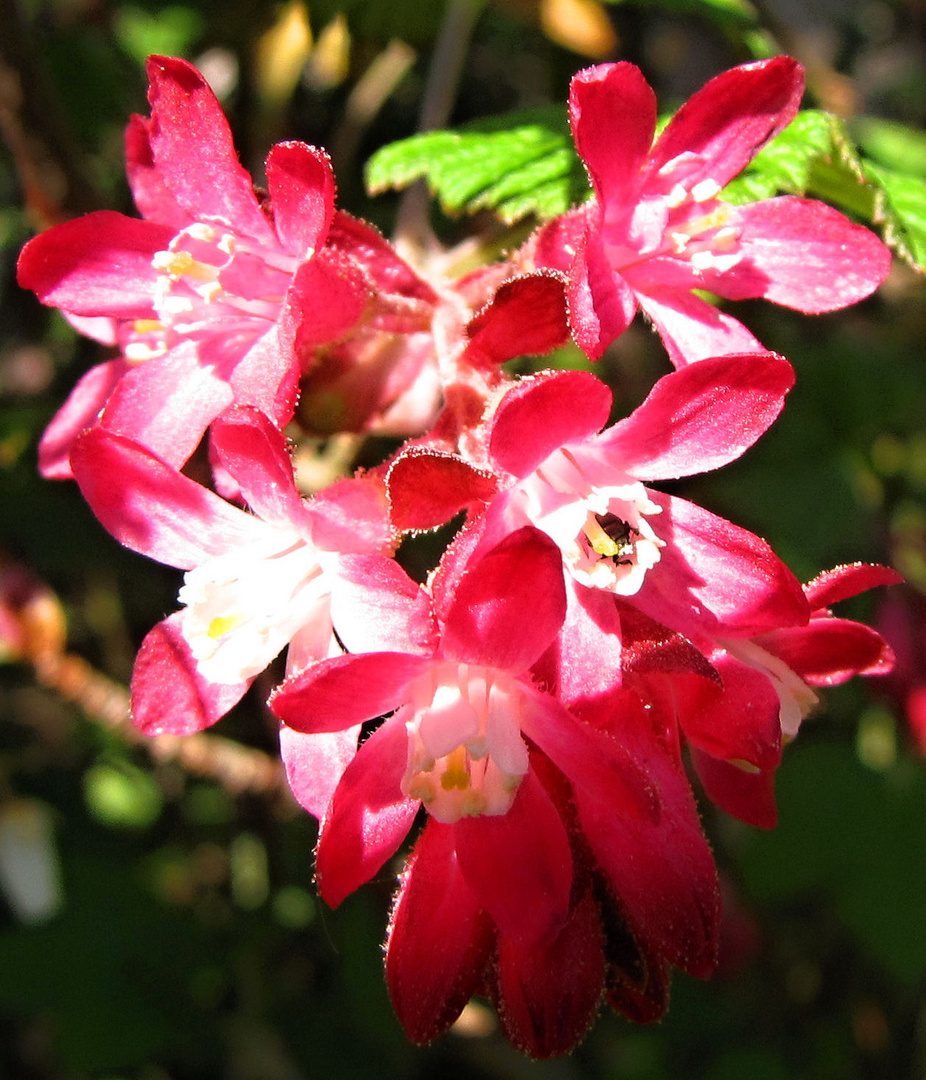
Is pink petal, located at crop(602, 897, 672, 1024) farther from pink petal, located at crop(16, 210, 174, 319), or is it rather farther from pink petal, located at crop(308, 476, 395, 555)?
pink petal, located at crop(16, 210, 174, 319)

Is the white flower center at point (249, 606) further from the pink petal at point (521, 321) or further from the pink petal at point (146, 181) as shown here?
the pink petal at point (146, 181)

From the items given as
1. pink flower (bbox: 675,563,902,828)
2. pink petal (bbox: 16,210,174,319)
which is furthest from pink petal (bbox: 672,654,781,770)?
pink petal (bbox: 16,210,174,319)

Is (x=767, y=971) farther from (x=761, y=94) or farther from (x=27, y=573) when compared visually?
(x=761, y=94)

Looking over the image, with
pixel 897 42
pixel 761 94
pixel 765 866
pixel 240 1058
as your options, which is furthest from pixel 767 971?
pixel 897 42

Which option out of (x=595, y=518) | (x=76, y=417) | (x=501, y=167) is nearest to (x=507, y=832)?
(x=595, y=518)

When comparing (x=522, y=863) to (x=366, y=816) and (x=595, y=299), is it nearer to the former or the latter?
(x=366, y=816)

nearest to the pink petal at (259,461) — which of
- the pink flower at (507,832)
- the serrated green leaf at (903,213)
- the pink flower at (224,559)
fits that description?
the pink flower at (224,559)
